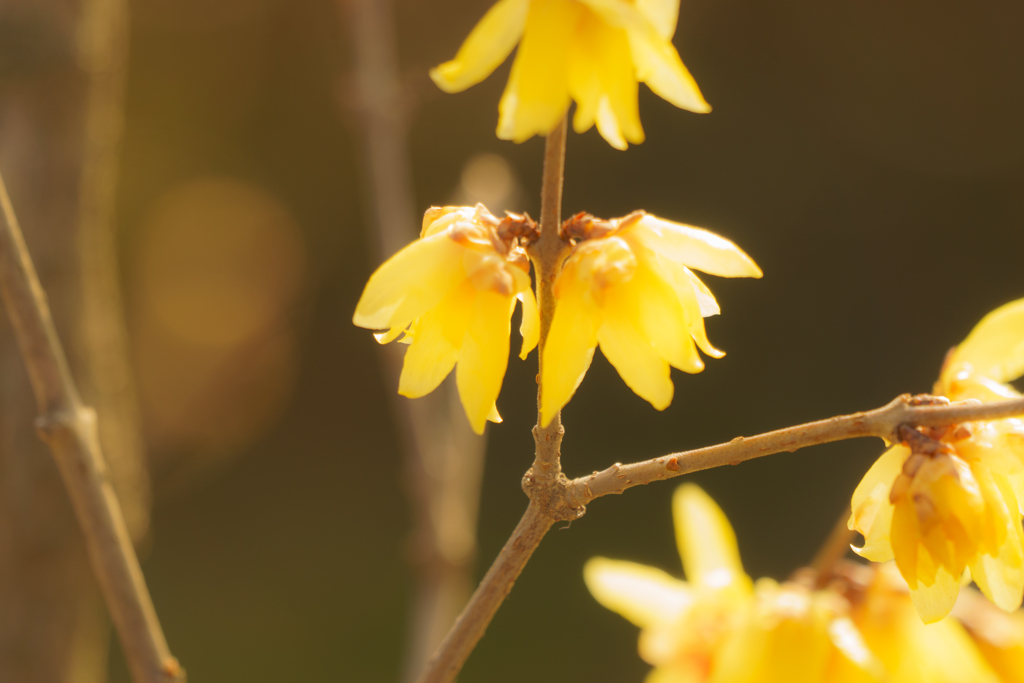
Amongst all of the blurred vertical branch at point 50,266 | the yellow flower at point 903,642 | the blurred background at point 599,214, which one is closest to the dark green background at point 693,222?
the blurred background at point 599,214

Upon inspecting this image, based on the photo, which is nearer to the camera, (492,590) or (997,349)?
(492,590)

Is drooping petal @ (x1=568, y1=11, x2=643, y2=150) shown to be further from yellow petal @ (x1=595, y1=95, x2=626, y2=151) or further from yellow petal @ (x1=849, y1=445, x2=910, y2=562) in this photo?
yellow petal @ (x1=849, y1=445, x2=910, y2=562)

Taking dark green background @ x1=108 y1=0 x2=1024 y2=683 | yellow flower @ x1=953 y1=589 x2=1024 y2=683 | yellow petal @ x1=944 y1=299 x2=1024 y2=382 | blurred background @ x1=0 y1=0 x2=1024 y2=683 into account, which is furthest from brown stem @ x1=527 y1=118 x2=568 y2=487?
dark green background @ x1=108 y1=0 x2=1024 y2=683

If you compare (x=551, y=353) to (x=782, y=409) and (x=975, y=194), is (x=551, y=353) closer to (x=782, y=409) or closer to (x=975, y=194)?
(x=782, y=409)

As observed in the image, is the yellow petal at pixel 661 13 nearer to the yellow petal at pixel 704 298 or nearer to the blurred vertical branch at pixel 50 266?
the yellow petal at pixel 704 298

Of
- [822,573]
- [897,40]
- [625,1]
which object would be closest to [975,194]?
[897,40]

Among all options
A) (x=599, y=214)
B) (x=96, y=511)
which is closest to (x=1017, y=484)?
(x=96, y=511)

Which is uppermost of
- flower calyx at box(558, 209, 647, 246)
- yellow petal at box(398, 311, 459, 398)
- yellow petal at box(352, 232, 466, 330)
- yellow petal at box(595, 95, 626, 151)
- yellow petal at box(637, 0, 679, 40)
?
yellow petal at box(637, 0, 679, 40)

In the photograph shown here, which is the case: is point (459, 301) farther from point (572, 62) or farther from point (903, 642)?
point (903, 642)
